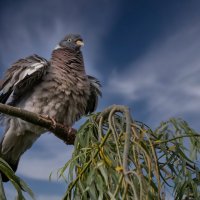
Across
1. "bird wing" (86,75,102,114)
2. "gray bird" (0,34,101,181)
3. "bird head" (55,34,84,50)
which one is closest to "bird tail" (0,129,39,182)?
"gray bird" (0,34,101,181)

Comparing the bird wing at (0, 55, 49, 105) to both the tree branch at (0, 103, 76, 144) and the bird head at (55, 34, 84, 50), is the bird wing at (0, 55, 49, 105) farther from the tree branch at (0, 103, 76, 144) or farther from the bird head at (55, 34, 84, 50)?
the bird head at (55, 34, 84, 50)

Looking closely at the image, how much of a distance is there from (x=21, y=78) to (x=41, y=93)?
25cm

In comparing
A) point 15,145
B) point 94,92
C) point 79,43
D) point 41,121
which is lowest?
point 41,121

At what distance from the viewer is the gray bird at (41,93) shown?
3.82m

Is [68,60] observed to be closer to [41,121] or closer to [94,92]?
[94,92]

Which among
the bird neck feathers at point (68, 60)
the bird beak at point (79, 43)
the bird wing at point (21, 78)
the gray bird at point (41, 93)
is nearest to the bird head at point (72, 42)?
the bird beak at point (79, 43)

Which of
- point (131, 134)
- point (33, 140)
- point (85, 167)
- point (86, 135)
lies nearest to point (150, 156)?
point (131, 134)

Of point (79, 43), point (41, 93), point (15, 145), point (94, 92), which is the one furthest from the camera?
point (79, 43)

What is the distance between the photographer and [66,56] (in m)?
4.53

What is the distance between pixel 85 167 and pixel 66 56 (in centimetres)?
317

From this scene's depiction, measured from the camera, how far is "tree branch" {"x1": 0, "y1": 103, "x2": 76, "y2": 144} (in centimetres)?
240

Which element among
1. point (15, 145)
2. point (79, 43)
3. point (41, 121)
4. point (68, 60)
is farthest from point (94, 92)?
point (41, 121)

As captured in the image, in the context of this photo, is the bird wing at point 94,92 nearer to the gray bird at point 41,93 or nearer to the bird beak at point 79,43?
the gray bird at point 41,93

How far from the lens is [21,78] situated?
3.73m
